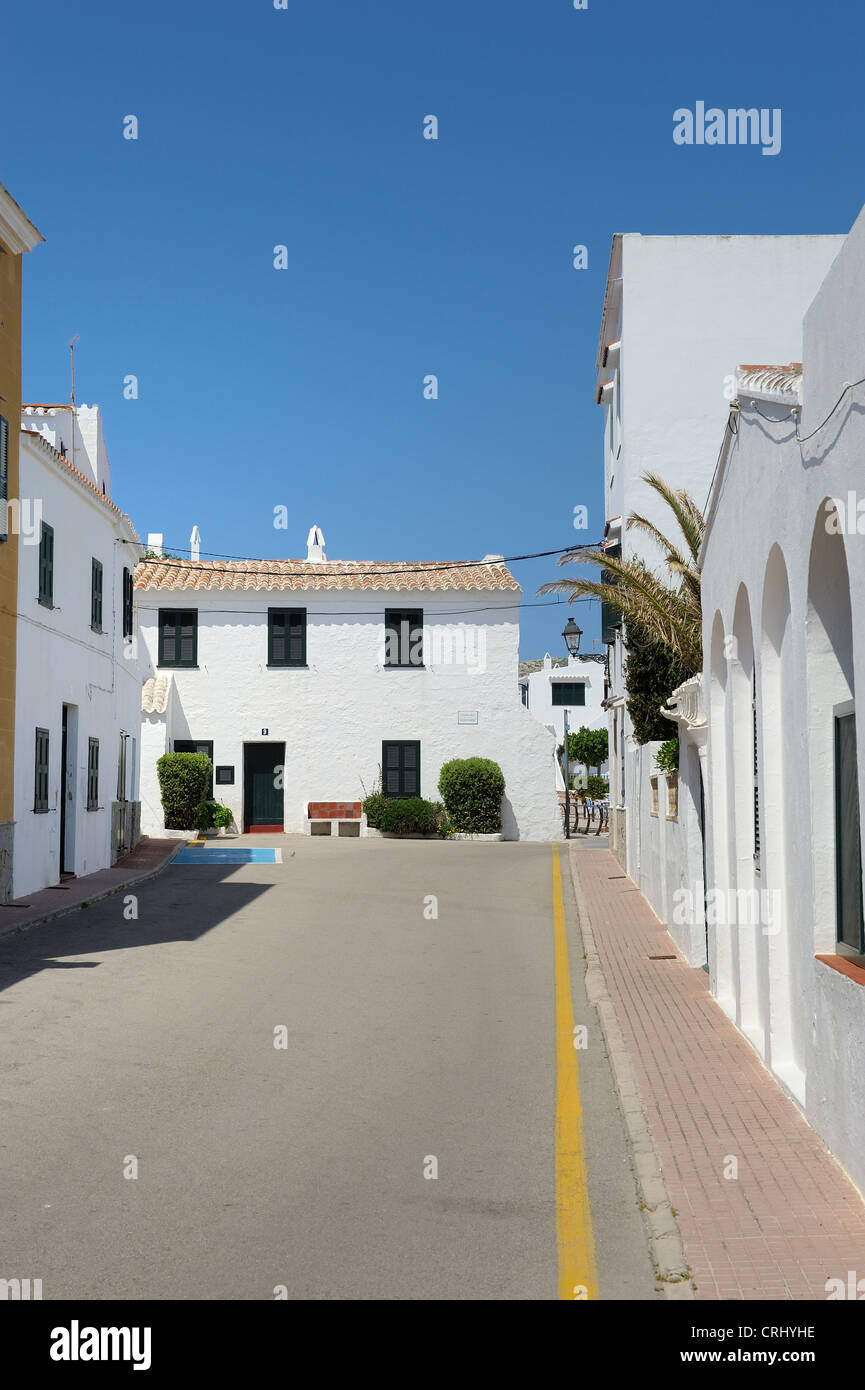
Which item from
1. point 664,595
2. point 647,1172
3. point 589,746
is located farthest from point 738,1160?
point 589,746

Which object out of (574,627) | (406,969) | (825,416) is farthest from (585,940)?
(574,627)

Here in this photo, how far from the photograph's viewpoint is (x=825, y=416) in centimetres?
621

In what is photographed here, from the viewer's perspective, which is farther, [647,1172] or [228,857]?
[228,857]

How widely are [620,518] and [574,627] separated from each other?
5507mm

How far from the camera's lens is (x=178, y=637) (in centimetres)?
3572

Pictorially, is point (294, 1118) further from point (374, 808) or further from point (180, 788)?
point (374, 808)

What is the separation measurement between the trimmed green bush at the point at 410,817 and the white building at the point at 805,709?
2391 cm

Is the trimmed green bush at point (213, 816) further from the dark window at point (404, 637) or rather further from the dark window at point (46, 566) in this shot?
the dark window at point (46, 566)

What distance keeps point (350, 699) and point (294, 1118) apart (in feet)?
93.2

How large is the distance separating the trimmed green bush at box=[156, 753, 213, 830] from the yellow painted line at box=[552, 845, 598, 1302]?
914 inches

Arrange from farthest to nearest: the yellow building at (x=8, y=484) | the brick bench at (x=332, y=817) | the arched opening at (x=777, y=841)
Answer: the brick bench at (x=332, y=817) → the yellow building at (x=8, y=484) → the arched opening at (x=777, y=841)

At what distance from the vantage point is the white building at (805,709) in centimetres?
586

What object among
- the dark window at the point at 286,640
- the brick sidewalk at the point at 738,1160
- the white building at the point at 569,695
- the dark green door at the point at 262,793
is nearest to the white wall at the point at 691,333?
the dark window at the point at 286,640

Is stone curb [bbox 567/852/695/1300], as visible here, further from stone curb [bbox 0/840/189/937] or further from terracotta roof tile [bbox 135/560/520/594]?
terracotta roof tile [bbox 135/560/520/594]
